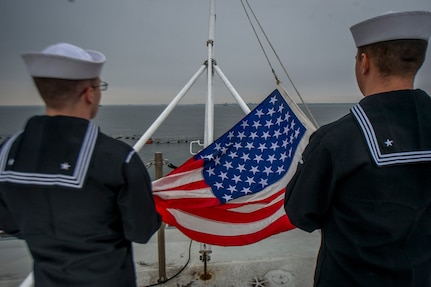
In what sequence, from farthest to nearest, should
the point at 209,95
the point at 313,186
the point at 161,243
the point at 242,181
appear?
1. the point at 209,95
2. the point at 161,243
3. the point at 242,181
4. the point at 313,186

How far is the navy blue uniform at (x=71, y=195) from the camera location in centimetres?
126

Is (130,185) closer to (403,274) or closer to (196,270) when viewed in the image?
(403,274)

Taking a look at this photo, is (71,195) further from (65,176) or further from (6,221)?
(6,221)

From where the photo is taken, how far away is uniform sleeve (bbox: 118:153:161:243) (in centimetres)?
136

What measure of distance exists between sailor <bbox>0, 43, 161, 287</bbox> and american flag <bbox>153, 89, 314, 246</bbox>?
1438 mm

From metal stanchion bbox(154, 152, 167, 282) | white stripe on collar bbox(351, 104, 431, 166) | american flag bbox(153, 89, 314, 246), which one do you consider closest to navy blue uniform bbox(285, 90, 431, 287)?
white stripe on collar bbox(351, 104, 431, 166)

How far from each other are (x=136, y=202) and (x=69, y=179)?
0.34 metres

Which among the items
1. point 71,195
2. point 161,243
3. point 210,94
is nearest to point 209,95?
point 210,94

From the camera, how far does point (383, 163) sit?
1.22 m

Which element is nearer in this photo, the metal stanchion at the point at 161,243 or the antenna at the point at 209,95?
the metal stanchion at the point at 161,243

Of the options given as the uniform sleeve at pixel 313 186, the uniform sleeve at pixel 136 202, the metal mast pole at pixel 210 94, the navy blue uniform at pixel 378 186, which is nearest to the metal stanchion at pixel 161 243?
the metal mast pole at pixel 210 94

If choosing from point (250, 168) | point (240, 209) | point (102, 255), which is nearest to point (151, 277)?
point (240, 209)

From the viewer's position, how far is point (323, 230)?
1.55m

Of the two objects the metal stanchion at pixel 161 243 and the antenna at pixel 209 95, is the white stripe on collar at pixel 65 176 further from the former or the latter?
the antenna at pixel 209 95
